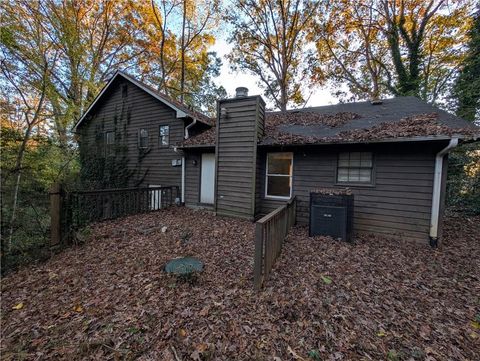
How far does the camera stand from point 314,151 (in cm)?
651

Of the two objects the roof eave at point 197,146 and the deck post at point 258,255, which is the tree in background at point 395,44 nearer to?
the roof eave at point 197,146

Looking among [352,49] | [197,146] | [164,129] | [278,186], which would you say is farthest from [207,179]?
[352,49]

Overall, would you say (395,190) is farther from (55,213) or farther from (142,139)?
(142,139)

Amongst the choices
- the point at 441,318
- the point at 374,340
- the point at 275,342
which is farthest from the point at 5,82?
the point at 441,318

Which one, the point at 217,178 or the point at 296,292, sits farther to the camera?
the point at 217,178

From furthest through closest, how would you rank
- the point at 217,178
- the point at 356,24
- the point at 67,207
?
the point at 356,24, the point at 217,178, the point at 67,207

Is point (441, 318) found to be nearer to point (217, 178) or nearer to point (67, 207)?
point (217, 178)

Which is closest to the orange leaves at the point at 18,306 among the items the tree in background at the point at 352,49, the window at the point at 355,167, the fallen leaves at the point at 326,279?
the fallen leaves at the point at 326,279

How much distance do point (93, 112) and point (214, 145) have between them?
28.0ft

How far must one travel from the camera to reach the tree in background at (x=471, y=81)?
9289 mm

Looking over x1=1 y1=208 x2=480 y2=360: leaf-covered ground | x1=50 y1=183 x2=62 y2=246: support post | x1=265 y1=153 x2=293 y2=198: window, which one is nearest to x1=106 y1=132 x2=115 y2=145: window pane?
x1=50 y1=183 x2=62 y2=246: support post

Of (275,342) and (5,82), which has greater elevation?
(5,82)

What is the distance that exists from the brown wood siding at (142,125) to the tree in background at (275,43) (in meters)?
9.87

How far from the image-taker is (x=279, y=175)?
23.5 feet
